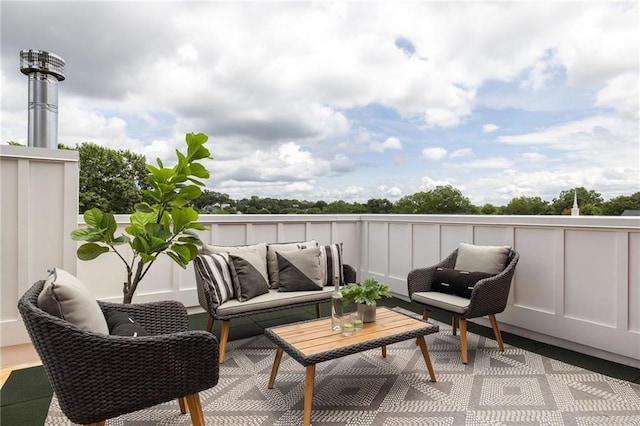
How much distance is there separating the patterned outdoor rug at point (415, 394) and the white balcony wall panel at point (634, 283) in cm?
50

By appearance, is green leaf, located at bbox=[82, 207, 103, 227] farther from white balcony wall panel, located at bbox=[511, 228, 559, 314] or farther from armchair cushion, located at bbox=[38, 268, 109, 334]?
white balcony wall panel, located at bbox=[511, 228, 559, 314]

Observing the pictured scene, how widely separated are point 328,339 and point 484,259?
170cm

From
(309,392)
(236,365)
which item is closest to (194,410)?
(309,392)

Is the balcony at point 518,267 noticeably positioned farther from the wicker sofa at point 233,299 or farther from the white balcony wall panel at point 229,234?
the wicker sofa at point 233,299

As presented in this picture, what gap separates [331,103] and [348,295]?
185 inches

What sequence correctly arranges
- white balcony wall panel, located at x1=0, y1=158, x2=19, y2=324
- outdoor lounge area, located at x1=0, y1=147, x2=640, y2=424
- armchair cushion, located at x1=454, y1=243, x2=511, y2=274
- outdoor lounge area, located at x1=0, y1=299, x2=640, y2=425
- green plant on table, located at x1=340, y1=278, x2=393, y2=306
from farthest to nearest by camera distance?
armchair cushion, located at x1=454, y1=243, x2=511, y2=274 → white balcony wall panel, located at x1=0, y1=158, x2=19, y2=324 → green plant on table, located at x1=340, y1=278, x2=393, y2=306 → outdoor lounge area, located at x1=0, y1=147, x2=640, y2=424 → outdoor lounge area, located at x1=0, y1=299, x2=640, y2=425

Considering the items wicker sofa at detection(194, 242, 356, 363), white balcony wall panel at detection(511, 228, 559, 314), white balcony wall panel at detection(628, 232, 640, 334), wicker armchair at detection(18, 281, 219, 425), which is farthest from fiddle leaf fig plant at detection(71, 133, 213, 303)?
white balcony wall panel at detection(628, 232, 640, 334)

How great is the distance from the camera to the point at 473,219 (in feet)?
11.5

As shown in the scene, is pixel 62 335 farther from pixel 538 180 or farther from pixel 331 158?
pixel 331 158

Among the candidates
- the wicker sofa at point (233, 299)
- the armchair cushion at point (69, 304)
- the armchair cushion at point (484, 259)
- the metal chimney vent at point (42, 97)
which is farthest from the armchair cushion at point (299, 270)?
the metal chimney vent at point (42, 97)

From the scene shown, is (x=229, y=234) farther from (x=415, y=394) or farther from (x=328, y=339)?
(x=415, y=394)

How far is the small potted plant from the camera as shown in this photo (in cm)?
226

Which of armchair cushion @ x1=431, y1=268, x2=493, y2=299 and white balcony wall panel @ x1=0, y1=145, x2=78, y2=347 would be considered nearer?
white balcony wall panel @ x1=0, y1=145, x2=78, y2=347

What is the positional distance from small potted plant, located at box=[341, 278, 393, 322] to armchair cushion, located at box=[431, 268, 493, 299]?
0.93 metres
